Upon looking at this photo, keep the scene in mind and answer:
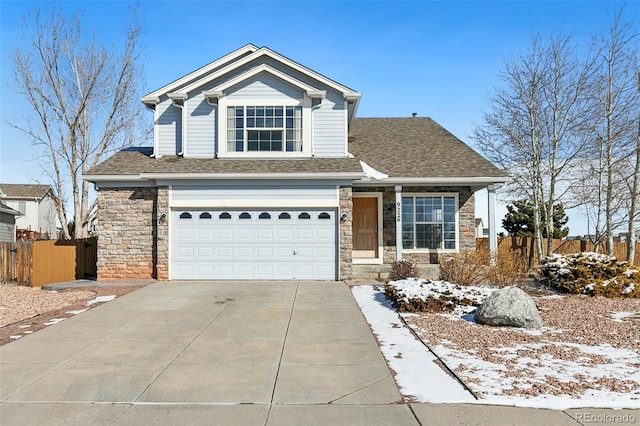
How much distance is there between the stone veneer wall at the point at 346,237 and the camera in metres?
14.2

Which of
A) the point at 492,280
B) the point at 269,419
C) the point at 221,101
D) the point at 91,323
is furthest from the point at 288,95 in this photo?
the point at 269,419

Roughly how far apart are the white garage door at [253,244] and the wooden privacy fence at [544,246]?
26.1 feet

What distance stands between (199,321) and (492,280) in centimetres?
731

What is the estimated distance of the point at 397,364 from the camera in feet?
20.1

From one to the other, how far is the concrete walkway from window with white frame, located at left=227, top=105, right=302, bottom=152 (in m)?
6.97

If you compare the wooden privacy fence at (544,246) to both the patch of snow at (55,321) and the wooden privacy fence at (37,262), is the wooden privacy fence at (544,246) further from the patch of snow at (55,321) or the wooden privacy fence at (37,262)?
the wooden privacy fence at (37,262)

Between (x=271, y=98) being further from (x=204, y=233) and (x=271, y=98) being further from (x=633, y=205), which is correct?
(x=633, y=205)

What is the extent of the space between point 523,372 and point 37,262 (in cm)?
1436

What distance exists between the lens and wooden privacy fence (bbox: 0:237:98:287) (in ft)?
47.0

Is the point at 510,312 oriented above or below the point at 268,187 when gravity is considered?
below

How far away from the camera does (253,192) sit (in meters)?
14.3

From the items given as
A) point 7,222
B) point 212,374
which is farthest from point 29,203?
point 212,374

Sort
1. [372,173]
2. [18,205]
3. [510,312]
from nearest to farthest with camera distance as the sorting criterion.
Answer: [510,312]
[372,173]
[18,205]

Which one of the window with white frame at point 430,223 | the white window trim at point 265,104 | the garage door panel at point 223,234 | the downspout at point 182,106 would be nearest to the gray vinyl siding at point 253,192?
the garage door panel at point 223,234
